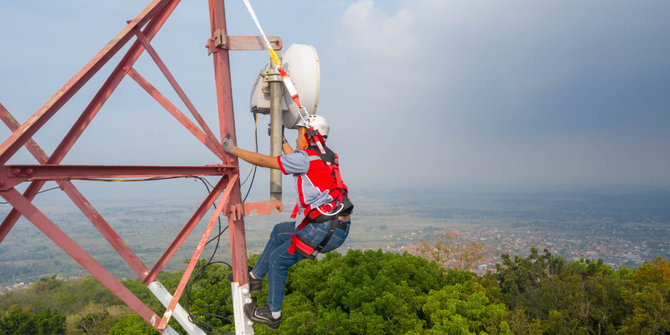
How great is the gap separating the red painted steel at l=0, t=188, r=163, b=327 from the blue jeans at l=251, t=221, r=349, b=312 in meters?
1.79

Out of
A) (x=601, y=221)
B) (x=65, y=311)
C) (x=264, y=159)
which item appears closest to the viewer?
(x=264, y=159)

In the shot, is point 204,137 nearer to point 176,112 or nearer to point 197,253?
point 176,112

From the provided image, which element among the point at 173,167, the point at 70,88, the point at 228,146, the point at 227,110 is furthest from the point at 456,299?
the point at 70,88

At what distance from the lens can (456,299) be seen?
553 inches

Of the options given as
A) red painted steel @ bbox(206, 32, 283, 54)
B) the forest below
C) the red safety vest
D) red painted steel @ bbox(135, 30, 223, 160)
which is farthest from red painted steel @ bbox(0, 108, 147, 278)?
the forest below

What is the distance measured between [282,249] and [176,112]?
265 cm

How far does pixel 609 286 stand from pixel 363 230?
3745 inches

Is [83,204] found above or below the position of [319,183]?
below

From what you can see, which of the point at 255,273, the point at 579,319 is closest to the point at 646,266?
the point at 579,319

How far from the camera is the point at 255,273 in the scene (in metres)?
6.24

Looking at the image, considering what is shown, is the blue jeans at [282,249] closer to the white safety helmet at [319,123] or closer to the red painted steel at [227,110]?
the red painted steel at [227,110]

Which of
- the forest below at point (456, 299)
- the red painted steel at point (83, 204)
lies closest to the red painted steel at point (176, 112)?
the red painted steel at point (83, 204)

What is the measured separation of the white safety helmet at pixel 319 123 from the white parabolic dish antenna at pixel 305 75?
377mm

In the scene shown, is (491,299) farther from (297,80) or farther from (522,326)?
(297,80)
